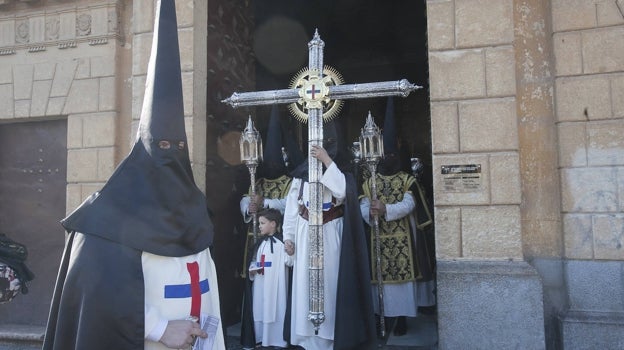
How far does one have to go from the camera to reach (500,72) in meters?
4.47

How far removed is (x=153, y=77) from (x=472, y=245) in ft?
9.88

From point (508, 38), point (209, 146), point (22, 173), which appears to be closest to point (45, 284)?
point (22, 173)

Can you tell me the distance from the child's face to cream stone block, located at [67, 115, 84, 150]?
2.38m

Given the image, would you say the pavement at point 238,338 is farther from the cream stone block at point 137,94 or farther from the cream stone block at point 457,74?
the cream stone block at point 137,94

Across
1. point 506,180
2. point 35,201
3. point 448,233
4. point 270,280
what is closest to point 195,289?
point 448,233

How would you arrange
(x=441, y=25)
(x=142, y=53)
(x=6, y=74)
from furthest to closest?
(x=6, y=74) → (x=142, y=53) → (x=441, y=25)

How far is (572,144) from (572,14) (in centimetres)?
118

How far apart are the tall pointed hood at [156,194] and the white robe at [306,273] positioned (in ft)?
7.20

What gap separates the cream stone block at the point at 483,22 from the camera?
177 inches

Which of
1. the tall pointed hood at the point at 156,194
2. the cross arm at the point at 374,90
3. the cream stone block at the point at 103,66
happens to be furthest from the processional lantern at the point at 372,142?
the cream stone block at the point at 103,66

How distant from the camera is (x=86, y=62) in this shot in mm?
6008

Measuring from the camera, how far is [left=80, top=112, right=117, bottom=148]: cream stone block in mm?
5805

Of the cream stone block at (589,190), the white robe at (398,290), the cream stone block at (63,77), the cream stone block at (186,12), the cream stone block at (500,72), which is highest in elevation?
the cream stone block at (186,12)

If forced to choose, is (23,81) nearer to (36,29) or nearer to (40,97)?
(40,97)
